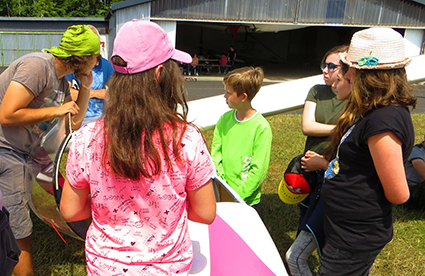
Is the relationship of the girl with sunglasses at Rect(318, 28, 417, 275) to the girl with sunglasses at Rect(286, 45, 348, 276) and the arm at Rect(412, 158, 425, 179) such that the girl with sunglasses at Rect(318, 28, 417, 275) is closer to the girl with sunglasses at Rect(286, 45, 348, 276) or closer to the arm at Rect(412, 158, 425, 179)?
the girl with sunglasses at Rect(286, 45, 348, 276)

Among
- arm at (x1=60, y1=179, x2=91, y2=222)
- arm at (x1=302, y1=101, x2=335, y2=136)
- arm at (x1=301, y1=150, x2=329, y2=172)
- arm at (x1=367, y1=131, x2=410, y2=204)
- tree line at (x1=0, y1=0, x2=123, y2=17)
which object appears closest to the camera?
arm at (x1=60, y1=179, x2=91, y2=222)

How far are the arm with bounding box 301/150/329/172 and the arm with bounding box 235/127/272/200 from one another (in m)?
0.29

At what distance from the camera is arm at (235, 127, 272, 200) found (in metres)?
2.53

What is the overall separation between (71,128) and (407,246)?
3.27 meters

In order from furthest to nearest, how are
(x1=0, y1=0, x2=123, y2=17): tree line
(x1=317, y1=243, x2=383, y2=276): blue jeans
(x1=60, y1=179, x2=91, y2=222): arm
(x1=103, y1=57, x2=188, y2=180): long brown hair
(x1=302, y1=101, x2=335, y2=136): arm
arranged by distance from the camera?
(x1=0, y1=0, x2=123, y2=17): tree line → (x1=302, y1=101, x2=335, y2=136): arm → (x1=317, y1=243, x2=383, y2=276): blue jeans → (x1=60, y1=179, x2=91, y2=222): arm → (x1=103, y1=57, x2=188, y2=180): long brown hair

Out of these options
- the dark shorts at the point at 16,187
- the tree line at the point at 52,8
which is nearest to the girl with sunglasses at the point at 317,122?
the dark shorts at the point at 16,187

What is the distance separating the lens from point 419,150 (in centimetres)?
387

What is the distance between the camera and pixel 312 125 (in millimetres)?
2516

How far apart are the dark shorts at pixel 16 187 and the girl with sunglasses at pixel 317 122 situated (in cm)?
176

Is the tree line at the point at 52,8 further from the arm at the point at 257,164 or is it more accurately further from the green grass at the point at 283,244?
the arm at the point at 257,164

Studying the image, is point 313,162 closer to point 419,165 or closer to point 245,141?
point 245,141

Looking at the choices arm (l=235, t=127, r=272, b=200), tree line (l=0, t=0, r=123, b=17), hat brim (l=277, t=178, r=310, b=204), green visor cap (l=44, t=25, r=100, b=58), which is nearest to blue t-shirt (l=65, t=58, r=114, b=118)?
green visor cap (l=44, t=25, r=100, b=58)

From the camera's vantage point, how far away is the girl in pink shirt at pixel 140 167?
1.20 meters

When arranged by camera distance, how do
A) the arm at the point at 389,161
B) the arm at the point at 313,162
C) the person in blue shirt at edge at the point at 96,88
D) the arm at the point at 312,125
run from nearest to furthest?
the arm at the point at 389,161 < the arm at the point at 313,162 < the arm at the point at 312,125 < the person in blue shirt at edge at the point at 96,88
